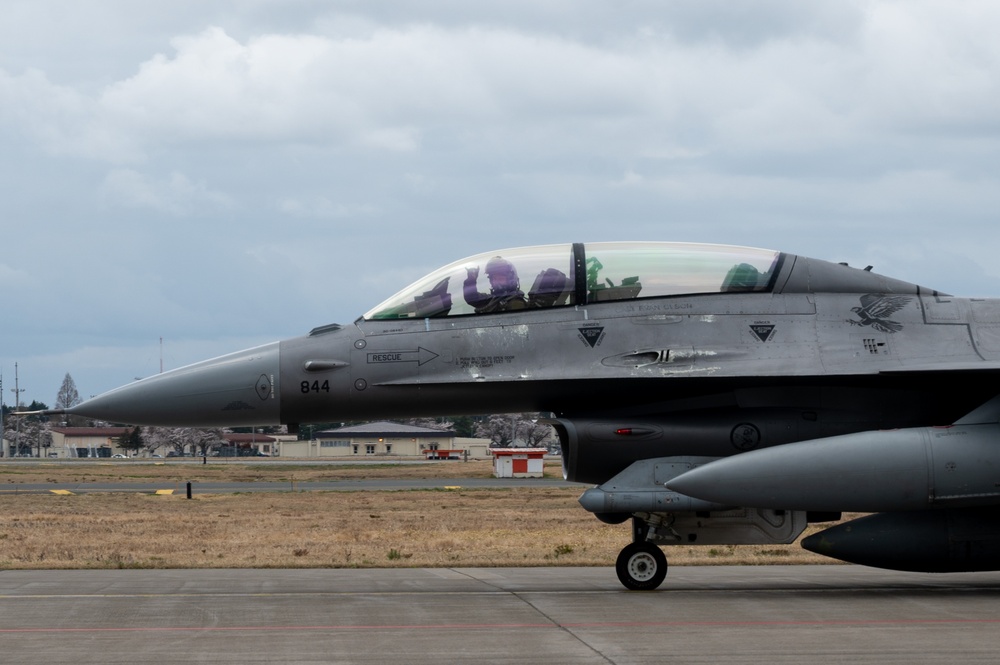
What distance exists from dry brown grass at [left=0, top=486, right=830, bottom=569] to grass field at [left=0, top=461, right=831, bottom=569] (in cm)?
3

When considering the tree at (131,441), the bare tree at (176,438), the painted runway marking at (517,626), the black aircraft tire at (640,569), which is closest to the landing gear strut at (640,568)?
the black aircraft tire at (640,569)

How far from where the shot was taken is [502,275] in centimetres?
1310

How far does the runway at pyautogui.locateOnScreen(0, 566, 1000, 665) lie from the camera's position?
922cm

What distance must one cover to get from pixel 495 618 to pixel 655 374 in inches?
126

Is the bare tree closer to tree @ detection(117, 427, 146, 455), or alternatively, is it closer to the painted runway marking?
tree @ detection(117, 427, 146, 455)

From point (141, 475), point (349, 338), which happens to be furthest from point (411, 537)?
point (141, 475)

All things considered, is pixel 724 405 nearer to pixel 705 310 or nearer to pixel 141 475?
pixel 705 310

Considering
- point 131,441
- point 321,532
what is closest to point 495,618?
point 321,532

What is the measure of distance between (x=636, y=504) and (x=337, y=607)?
10.6 feet

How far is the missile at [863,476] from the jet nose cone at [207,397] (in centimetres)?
452

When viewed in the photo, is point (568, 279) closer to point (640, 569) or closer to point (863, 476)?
point (640, 569)

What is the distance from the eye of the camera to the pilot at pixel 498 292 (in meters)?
13.0

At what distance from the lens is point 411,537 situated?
22531 millimetres

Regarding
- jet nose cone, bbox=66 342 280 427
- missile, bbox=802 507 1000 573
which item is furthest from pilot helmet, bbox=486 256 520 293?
missile, bbox=802 507 1000 573
